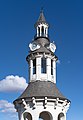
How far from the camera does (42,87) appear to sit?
116 feet

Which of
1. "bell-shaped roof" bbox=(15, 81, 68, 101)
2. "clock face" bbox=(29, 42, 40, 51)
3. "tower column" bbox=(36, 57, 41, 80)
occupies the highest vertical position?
"clock face" bbox=(29, 42, 40, 51)

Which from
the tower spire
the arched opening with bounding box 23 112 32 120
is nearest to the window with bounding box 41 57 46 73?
the tower spire

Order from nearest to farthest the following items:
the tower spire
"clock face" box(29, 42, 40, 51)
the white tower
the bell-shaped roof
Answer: the white tower
the bell-shaped roof
"clock face" box(29, 42, 40, 51)
the tower spire

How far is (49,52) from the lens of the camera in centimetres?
3716

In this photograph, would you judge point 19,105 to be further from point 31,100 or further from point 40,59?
point 40,59

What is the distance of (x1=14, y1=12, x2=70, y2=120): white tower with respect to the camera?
111ft

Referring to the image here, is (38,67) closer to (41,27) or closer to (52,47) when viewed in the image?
(52,47)

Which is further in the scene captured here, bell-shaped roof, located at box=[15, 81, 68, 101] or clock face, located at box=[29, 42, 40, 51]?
clock face, located at box=[29, 42, 40, 51]

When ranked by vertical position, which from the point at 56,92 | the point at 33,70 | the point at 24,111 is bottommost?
the point at 24,111

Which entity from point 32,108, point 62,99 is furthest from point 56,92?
point 32,108

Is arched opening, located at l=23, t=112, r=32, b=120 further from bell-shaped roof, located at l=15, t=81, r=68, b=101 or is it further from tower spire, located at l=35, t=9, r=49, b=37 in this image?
tower spire, located at l=35, t=9, r=49, b=37

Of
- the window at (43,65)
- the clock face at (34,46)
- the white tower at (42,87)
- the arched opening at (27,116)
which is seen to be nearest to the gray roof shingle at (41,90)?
the white tower at (42,87)

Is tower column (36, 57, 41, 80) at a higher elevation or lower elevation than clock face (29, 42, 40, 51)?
lower

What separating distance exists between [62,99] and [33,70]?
5.16 m
